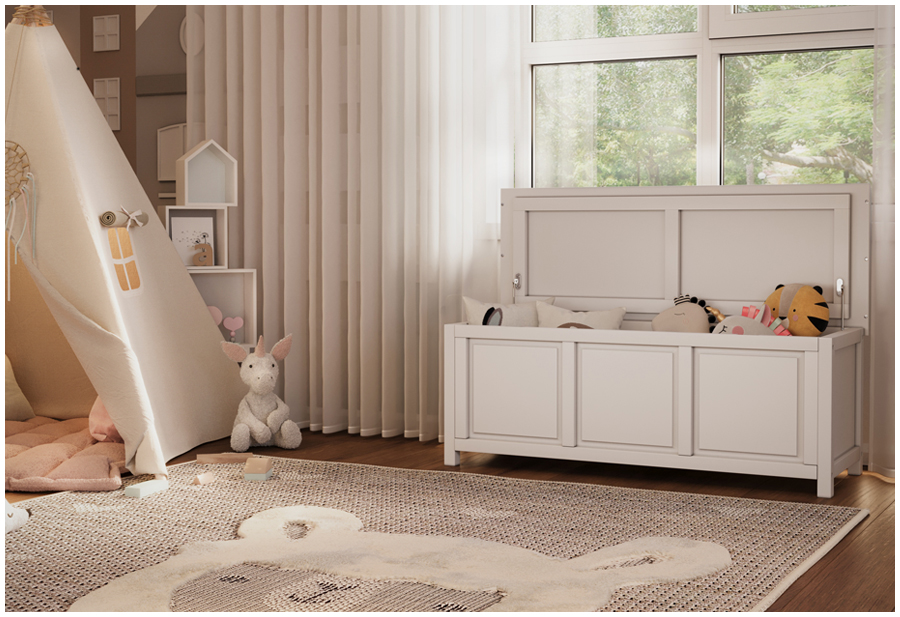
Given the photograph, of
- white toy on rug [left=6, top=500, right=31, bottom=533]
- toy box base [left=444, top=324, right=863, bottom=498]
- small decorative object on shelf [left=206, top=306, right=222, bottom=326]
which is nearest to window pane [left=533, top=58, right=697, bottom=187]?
toy box base [left=444, top=324, right=863, bottom=498]

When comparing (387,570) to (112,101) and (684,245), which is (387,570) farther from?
(112,101)

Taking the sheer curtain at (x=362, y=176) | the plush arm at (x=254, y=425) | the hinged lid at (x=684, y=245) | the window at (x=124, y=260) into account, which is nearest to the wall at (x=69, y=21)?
the sheer curtain at (x=362, y=176)

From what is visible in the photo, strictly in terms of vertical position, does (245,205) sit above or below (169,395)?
above

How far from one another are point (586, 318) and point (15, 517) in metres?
1.85

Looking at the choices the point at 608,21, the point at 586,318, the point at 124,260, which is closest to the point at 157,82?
the point at 124,260

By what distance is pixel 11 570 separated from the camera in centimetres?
191

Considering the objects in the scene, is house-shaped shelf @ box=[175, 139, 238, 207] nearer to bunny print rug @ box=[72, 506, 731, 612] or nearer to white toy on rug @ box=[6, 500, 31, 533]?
white toy on rug @ box=[6, 500, 31, 533]

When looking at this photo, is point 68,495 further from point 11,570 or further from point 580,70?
point 580,70

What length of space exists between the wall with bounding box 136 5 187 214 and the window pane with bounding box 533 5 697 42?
63.3 inches

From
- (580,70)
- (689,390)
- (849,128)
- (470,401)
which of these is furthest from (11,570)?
(849,128)

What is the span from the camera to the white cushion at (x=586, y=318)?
120 inches

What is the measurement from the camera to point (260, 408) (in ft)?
10.8

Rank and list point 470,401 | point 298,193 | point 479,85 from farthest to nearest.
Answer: point 298,193 → point 479,85 → point 470,401

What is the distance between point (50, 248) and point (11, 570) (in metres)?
1.24
